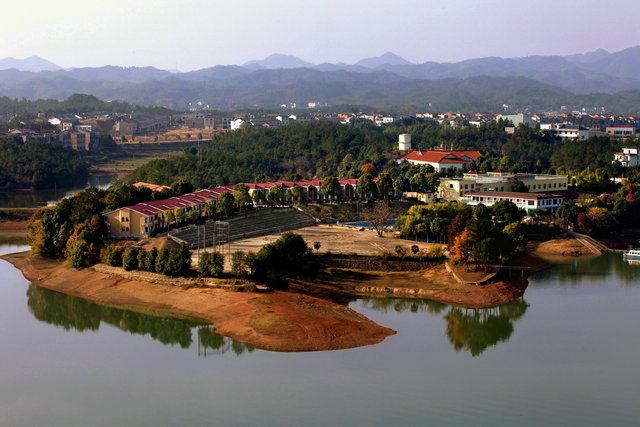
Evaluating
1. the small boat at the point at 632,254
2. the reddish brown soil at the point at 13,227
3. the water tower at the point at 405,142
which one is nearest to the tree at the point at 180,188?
the reddish brown soil at the point at 13,227

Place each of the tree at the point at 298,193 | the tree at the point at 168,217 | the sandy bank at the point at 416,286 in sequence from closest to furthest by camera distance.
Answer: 1. the sandy bank at the point at 416,286
2. the tree at the point at 168,217
3. the tree at the point at 298,193

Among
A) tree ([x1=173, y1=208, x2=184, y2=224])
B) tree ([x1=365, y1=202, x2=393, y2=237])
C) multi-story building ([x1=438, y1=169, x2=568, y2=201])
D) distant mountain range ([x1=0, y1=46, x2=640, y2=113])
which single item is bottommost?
tree ([x1=365, y1=202, x2=393, y2=237])

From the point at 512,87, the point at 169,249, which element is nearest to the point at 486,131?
the point at 169,249

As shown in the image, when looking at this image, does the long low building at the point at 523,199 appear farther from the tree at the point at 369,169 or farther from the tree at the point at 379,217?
the tree at the point at 369,169

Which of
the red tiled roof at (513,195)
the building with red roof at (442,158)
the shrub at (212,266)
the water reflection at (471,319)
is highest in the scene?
the building with red roof at (442,158)

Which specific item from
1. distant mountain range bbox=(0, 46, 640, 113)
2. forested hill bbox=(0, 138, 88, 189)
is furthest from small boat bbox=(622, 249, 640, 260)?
distant mountain range bbox=(0, 46, 640, 113)

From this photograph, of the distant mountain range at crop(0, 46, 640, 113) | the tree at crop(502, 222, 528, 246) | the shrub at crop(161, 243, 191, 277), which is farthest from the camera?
the distant mountain range at crop(0, 46, 640, 113)

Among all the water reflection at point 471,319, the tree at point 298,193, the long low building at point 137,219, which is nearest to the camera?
the water reflection at point 471,319

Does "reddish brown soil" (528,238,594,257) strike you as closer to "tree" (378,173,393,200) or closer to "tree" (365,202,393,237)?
"tree" (365,202,393,237)
